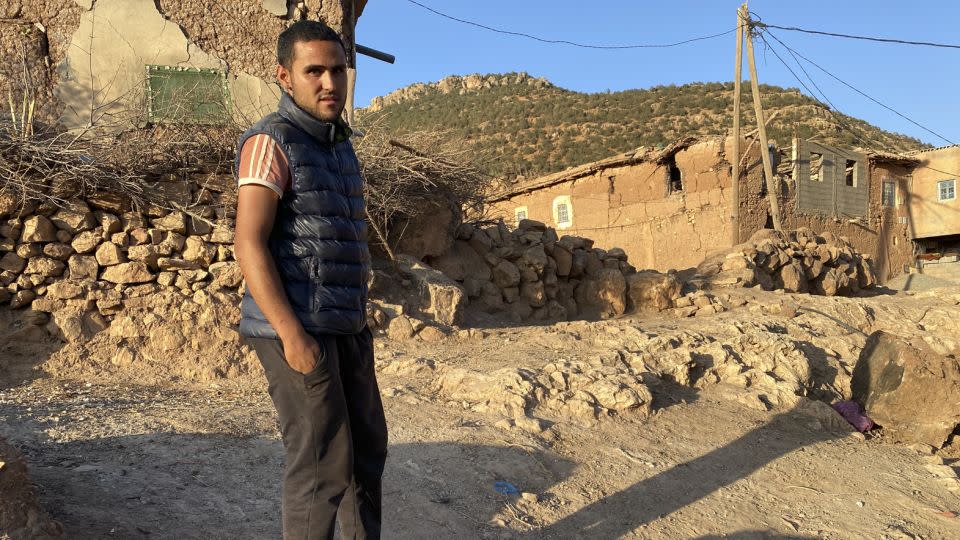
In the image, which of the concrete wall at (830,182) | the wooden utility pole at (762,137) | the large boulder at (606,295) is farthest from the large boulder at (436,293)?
the concrete wall at (830,182)

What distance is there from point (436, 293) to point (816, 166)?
1469 centimetres

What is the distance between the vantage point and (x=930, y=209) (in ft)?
66.7

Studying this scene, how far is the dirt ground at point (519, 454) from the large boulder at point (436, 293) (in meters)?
0.56

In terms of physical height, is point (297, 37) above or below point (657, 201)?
above

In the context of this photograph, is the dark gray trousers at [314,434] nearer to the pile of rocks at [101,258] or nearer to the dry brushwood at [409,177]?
the pile of rocks at [101,258]

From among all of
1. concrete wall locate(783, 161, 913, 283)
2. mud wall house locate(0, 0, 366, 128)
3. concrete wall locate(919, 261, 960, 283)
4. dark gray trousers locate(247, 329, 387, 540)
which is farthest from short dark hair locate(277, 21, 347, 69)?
concrete wall locate(919, 261, 960, 283)

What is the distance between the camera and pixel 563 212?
59.4 ft

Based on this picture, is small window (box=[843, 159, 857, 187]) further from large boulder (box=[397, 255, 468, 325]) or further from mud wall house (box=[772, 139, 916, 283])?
large boulder (box=[397, 255, 468, 325])

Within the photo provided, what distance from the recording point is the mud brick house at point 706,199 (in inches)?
602

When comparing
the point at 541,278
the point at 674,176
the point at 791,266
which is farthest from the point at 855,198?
the point at 541,278

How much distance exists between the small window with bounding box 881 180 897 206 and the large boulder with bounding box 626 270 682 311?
14493mm

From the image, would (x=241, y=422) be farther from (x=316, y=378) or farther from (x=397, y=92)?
(x=397, y=92)

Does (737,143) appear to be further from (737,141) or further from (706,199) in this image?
(706,199)

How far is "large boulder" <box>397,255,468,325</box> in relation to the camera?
20.4ft
